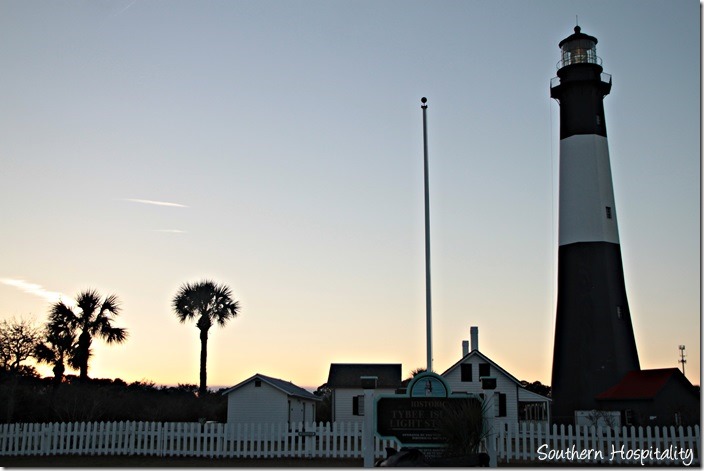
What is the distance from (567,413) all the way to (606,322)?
3452mm

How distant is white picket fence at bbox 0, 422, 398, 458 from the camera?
2173cm

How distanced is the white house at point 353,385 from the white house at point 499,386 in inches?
→ 164

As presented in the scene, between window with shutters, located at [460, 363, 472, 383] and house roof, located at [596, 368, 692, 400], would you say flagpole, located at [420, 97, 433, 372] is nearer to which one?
house roof, located at [596, 368, 692, 400]

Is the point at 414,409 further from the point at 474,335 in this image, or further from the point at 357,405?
the point at 357,405

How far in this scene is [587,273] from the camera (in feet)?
90.7

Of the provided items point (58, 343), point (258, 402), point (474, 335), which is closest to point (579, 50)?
point (474, 335)

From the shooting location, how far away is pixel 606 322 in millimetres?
27422

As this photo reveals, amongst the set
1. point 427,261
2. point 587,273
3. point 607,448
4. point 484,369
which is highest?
point 587,273

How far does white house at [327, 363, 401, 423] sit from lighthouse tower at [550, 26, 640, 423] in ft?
39.4

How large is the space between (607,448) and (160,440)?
39.1 feet

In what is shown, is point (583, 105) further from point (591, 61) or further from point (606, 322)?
point (606, 322)

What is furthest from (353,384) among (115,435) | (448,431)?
(448,431)

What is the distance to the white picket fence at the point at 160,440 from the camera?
21.7 meters

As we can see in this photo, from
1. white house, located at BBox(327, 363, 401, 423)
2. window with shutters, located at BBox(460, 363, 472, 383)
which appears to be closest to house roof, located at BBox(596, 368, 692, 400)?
window with shutters, located at BBox(460, 363, 472, 383)
